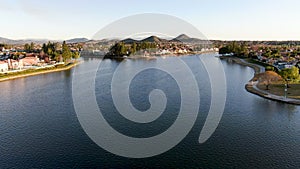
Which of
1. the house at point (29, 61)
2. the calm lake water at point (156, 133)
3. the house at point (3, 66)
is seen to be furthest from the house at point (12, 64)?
the calm lake water at point (156, 133)

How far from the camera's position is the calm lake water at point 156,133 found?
451 centimetres

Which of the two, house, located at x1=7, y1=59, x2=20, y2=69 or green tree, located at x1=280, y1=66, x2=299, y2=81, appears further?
house, located at x1=7, y1=59, x2=20, y2=69

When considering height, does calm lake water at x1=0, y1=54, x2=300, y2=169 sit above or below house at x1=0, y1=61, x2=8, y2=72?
below

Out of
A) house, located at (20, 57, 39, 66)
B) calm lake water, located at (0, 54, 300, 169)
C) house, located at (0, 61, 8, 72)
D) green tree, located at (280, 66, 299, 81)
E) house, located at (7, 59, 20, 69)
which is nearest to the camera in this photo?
calm lake water, located at (0, 54, 300, 169)

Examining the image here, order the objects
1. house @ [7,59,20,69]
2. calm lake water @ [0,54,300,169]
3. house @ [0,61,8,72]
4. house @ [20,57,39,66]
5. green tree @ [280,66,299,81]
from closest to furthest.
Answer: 1. calm lake water @ [0,54,300,169]
2. green tree @ [280,66,299,81]
3. house @ [0,61,8,72]
4. house @ [7,59,20,69]
5. house @ [20,57,39,66]

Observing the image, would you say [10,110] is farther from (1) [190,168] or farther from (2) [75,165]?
(1) [190,168]

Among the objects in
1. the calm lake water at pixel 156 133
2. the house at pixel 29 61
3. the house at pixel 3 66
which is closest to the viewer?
the calm lake water at pixel 156 133

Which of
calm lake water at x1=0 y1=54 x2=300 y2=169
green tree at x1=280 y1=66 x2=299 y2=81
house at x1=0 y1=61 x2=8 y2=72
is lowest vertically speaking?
calm lake water at x1=0 y1=54 x2=300 y2=169

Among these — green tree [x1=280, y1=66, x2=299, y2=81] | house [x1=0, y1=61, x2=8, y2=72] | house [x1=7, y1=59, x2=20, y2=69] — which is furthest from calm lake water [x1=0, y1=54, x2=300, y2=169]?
house [x1=7, y1=59, x2=20, y2=69]

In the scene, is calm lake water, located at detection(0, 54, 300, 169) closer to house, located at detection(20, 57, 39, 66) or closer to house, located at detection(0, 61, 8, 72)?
house, located at detection(0, 61, 8, 72)

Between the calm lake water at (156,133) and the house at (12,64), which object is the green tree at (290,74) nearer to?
the calm lake water at (156,133)

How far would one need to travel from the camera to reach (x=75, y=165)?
4387mm

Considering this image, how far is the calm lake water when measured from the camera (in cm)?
451

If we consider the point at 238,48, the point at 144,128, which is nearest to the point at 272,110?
the point at 144,128
